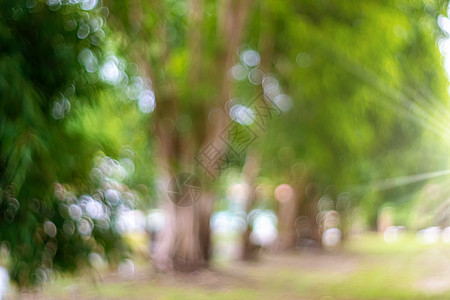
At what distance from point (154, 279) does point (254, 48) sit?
3.09 m

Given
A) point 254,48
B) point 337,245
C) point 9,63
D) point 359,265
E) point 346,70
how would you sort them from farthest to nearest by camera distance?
point 337,245
point 359,265
point 254,48
point 346,70
point 9,63

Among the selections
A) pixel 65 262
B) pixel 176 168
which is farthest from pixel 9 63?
pixel 176 168

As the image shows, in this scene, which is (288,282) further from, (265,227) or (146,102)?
(265,227)

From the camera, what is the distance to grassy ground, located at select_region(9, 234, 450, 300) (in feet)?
13.7

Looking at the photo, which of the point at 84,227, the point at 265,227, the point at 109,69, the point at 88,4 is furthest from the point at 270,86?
the point at 84,227

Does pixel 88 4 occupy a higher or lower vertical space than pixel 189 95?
lower

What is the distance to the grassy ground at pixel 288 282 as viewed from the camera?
4188 millimetres

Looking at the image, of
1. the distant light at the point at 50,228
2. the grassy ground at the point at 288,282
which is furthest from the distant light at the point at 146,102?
the distant light at the point at 50,228

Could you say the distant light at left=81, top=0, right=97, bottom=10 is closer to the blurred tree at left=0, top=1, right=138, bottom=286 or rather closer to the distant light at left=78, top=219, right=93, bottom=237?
the blurred tree at left=0, top=1, right=138, bottom=286

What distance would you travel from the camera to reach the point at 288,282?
17.5 ft

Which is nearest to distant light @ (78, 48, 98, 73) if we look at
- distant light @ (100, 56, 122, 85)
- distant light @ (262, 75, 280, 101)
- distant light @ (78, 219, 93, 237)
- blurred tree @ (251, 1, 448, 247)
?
distant light @ (100, 56, 122, 85)

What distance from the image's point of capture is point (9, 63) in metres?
2.17

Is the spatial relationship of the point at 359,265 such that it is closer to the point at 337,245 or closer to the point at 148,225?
the point at 148,225

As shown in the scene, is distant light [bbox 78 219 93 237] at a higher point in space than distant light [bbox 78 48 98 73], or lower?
lower
